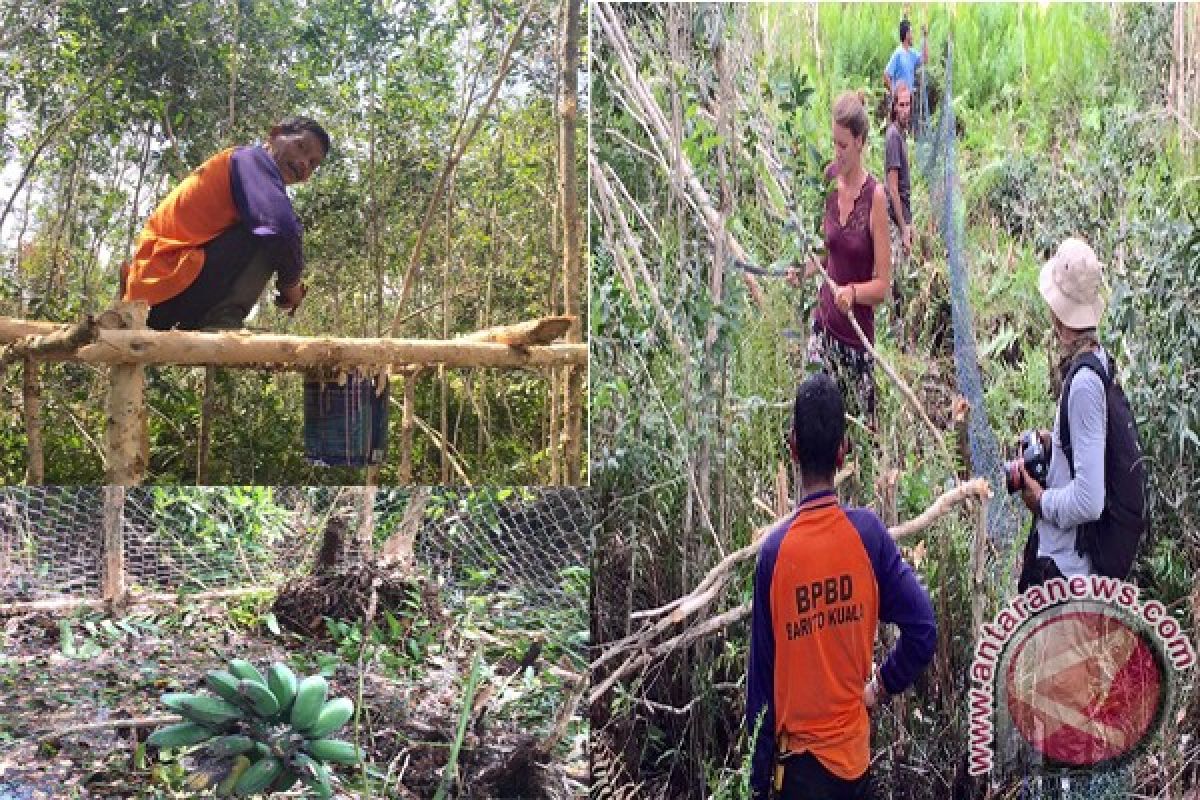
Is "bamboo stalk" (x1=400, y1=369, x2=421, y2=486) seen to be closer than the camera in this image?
No

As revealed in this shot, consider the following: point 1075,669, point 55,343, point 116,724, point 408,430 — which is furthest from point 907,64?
point 116,724

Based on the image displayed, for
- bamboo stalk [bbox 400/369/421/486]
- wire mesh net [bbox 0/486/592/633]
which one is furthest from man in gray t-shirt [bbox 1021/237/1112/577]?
bamboo stalk [bbox 400/369/421/486]

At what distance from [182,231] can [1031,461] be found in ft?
10.8

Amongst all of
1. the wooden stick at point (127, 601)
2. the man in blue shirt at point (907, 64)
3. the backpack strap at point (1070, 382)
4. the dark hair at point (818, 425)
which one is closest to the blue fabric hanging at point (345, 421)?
the wooden stick at point (127, 601)

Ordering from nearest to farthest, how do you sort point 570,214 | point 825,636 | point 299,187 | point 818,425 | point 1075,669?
point 825,636 < point 818,425 < point 1075,669 < point 299,187 < point 570,214

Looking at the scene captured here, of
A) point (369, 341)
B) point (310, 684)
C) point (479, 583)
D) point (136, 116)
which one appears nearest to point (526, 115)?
point (369, 341)

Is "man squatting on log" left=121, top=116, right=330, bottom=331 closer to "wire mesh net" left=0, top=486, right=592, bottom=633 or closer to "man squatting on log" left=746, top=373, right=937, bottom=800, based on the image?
"wire mesh net" left=0, top=486, right=592, bottom=633

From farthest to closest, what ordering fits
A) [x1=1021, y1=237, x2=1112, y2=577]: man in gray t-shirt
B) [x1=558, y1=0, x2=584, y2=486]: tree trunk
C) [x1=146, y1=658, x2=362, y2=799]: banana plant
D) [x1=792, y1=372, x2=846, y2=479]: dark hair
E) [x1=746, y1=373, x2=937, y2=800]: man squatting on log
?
1. [x1=558, y1=0, x2=584, y2=486]: tree trunk
2. [x1=146, y1=658, x2=362, y2=799]: banana plant
3. [x1=1021, y1=237, x2=1112, y2=577]: man in gray t-shirt
4. [x1=792, y1=372, x2=846, y2=479]: dark hair
5. [x1=746, y1=373, x2=937, y2=800]: man squatting on log

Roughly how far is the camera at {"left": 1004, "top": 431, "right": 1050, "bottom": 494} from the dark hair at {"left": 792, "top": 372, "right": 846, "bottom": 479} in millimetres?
650

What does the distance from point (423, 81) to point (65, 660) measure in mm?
2666

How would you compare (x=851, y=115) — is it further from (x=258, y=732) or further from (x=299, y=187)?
(x=258, y=732)

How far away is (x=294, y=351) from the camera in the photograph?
5.17 m

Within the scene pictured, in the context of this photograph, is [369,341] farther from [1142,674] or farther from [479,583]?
[1142,674]

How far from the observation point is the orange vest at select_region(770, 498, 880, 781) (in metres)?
4.51
